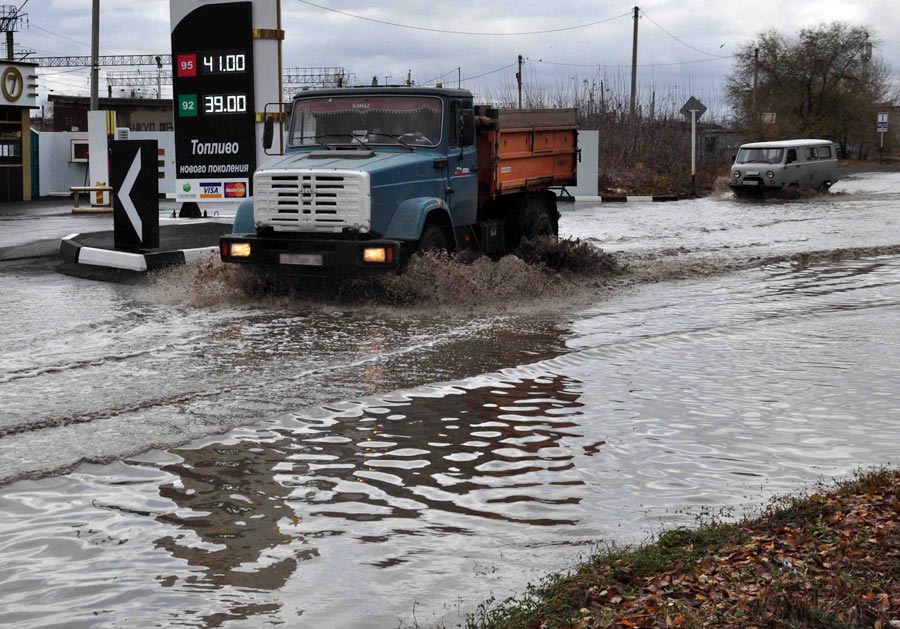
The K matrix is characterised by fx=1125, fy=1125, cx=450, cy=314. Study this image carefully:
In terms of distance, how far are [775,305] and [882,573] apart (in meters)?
8.61

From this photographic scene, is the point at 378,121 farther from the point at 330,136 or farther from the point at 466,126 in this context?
the point at 466,126

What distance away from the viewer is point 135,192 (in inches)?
572

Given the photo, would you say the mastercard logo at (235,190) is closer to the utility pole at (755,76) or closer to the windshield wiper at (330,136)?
the windshield wiper at (330,136)

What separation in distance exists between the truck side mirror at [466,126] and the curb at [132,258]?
4114 mm

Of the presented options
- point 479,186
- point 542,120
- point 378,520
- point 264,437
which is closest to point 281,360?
point 264,437

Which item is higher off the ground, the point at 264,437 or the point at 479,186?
the point at 479,186

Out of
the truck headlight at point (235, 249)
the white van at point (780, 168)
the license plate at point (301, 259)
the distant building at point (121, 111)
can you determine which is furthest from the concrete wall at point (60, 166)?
the license plate at point (301, 259)

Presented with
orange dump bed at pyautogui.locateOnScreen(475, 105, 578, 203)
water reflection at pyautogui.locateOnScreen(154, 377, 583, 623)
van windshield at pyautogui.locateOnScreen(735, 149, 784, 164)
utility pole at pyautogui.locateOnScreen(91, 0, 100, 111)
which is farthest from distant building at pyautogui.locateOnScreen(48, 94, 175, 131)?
water reflection at pyautogui.locateOnScreen(154, 377, 583, 623)

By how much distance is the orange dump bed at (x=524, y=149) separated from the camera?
1339cm

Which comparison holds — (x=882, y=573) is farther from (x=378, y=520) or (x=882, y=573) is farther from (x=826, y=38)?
(x=826, y=38)

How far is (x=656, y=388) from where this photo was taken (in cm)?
768

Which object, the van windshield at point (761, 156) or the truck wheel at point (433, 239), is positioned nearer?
the truck wheel at point (433, 239)

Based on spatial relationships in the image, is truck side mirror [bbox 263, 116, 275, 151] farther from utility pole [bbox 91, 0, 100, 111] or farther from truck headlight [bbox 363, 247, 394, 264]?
utility pole [bbox 91, 0, 100, 111]

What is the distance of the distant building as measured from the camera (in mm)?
55625
